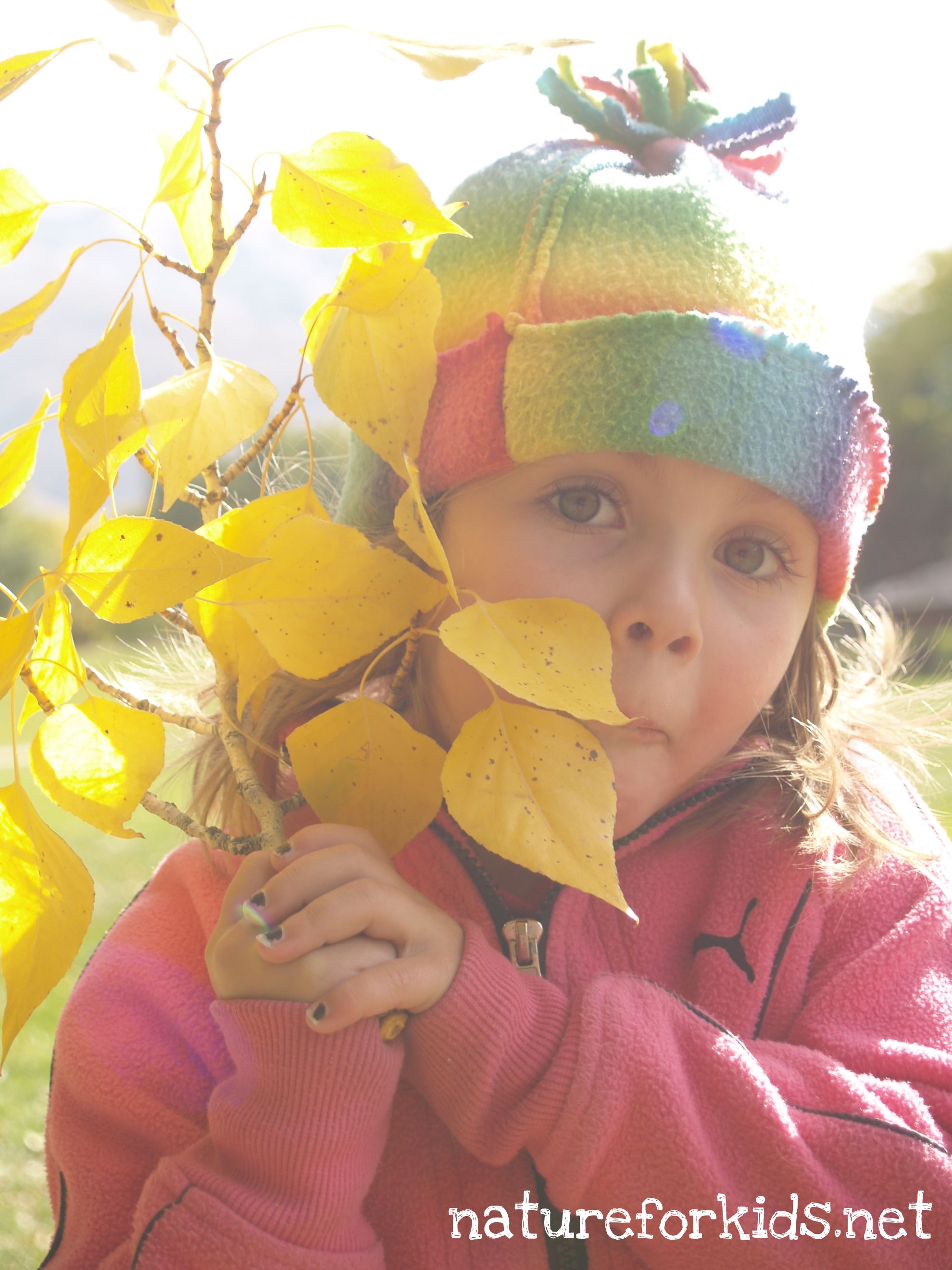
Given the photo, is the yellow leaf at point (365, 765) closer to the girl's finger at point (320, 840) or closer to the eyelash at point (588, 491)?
the girl's finger at point (320, 840)

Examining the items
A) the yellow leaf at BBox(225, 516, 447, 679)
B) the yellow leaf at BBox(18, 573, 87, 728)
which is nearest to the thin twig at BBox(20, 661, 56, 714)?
the yellow leaf at BBox(18, 573, 87, 728)

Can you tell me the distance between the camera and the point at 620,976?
26.4 inches

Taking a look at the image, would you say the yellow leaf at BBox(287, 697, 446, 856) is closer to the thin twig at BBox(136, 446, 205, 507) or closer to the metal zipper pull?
the thin twig at BBox(136, 446, 205, 507)

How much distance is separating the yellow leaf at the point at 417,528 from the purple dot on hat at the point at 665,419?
0.21 metres

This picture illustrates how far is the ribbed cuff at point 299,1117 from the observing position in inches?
21.0

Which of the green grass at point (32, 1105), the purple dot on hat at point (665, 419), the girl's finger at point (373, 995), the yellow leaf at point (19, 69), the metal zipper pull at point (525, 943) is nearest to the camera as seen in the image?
the yellow leaf at point (19, 69)

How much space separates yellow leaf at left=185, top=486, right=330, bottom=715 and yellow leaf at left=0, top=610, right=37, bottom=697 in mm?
78

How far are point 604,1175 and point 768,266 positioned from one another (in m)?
0.61

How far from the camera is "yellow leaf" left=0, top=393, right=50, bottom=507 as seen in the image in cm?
47

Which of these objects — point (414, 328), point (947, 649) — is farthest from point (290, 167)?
point (947, 649)

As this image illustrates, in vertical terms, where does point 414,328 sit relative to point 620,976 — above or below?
above

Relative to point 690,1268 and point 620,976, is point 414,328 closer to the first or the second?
point 620,976

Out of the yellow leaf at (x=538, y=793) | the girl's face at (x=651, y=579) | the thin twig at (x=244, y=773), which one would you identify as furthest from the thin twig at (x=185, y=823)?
the girl's face at (x=651, y=579)

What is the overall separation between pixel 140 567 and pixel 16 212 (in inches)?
7.3
